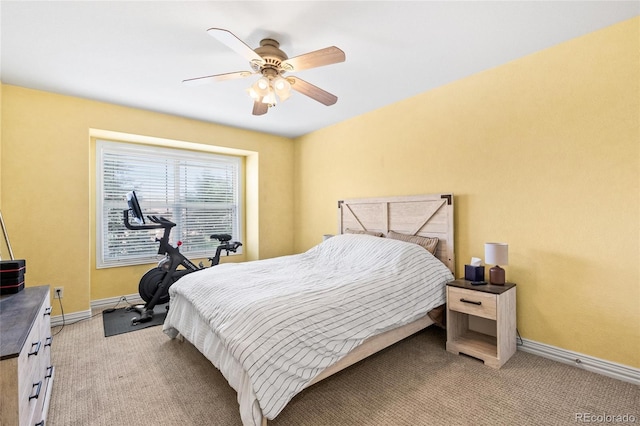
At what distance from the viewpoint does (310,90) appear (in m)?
2.44

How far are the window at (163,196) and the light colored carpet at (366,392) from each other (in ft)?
5.72

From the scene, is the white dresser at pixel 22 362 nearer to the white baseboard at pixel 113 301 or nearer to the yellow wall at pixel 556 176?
the white baseboard at pixel 113 301

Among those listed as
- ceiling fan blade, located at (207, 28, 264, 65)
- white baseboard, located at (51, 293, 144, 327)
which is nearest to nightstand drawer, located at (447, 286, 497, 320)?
ceiling fan blade, located at (207, 28, 264, 65)

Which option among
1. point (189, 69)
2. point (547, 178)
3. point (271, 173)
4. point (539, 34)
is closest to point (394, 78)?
point (539, 34)

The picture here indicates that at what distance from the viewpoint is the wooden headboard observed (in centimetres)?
297

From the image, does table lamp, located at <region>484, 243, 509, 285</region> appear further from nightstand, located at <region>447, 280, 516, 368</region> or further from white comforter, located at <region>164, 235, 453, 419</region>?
white comforter, located at <region>164, 235, 453, 419</region>

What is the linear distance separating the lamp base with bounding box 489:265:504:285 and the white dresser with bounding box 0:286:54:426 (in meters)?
2.92

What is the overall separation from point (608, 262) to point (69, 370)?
13.5ft

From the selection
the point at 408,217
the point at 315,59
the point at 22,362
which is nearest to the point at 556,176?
the point at 408,217

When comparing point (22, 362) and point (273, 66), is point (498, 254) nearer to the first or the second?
point (273, 66)

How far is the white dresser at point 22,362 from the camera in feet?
3.50

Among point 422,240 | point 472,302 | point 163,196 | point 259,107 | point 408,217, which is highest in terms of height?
point 259,107

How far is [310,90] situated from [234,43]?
2.56 ft

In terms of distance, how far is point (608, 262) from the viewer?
212 centimetres
